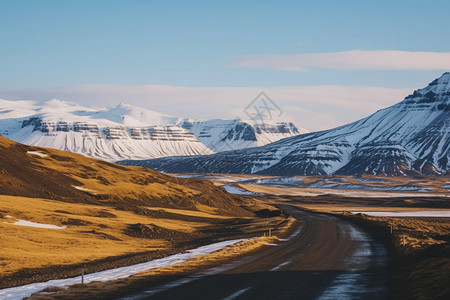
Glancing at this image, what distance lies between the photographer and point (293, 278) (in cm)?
2909

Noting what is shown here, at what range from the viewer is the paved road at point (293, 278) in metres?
24.5

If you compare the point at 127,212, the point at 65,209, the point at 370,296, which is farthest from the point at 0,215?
the point at 370,296

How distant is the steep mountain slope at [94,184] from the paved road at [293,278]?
185 ft

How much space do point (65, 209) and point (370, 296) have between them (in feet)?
197

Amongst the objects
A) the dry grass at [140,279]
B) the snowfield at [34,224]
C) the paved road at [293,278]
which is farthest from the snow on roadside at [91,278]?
the snowfield at [34,224]

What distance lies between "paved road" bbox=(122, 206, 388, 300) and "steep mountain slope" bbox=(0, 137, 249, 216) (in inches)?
2225

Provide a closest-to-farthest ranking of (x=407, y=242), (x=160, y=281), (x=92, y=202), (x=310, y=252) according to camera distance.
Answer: (x=160, y=281) → (x=310, y=252) → (x=407, y=242) → (x=92, y=202)

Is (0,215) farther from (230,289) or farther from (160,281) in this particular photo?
(230,289)

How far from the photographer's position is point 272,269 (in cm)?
3288

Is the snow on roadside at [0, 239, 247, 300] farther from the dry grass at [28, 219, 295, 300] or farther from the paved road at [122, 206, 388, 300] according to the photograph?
the paved road at [122, 206, 388, 300]

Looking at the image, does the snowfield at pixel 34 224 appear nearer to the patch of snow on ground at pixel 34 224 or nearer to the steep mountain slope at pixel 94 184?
the patch of snow on ground at pixel 34 224

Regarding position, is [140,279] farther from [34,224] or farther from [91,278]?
[34,224]

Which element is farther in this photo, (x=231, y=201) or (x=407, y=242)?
(x=231, y=201)

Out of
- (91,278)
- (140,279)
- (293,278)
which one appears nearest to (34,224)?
(91,278)
